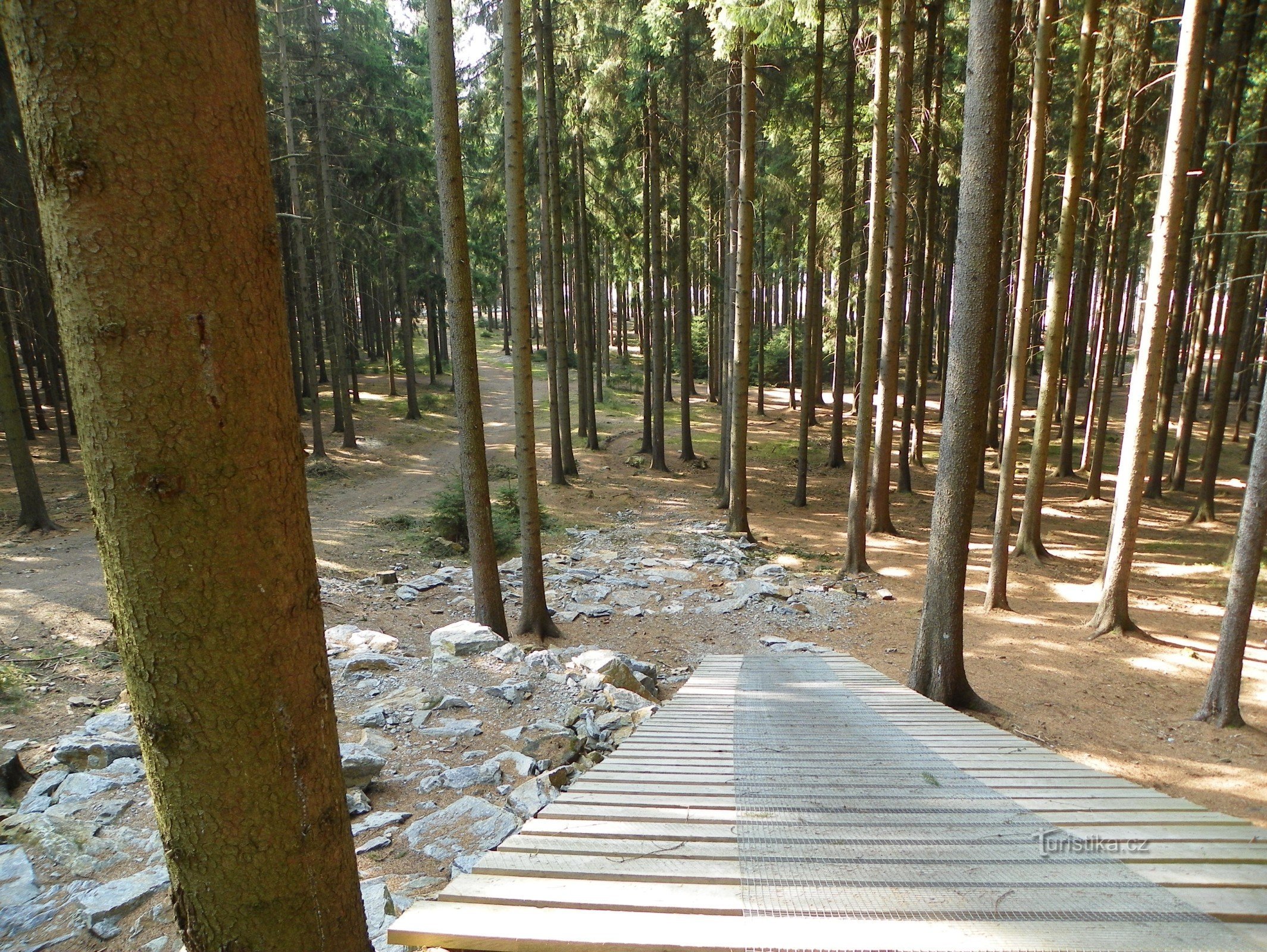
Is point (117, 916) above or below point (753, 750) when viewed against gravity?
below

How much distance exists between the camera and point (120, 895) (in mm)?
3555

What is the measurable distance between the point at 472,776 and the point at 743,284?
35.6 ft

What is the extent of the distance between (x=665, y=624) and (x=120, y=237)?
31.9ft

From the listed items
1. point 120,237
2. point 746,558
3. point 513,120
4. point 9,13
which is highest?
point 513,120

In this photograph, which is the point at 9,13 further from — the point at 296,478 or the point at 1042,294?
the point at 1042,294

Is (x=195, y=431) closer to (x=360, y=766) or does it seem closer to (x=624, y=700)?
(x=360, y=766)

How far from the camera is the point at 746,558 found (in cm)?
1389

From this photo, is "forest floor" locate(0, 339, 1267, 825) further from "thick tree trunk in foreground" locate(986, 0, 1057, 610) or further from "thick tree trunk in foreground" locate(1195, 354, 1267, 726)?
"thick tree trunk in foreground" locate(986, 0, 1057, 610)

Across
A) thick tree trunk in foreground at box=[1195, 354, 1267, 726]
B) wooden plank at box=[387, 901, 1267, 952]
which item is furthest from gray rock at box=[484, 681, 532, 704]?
thick tree trunk in foreground at box=[1195, 354, 1267, 726]

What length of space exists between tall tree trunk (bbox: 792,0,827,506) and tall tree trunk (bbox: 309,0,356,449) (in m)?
12.9

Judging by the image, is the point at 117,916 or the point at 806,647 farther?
the point at 806,647

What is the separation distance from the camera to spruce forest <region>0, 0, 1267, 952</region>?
145 centimetres

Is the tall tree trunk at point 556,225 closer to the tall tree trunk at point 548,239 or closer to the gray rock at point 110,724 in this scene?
the tall tree trunk at point 548,239

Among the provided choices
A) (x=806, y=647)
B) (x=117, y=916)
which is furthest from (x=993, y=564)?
(x=117, y=916)
